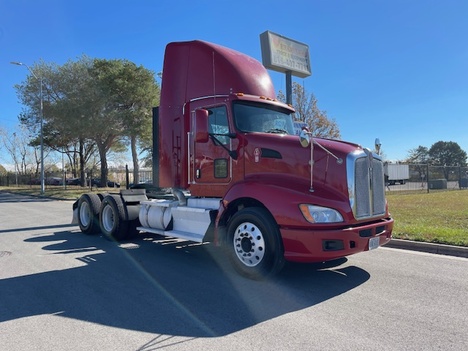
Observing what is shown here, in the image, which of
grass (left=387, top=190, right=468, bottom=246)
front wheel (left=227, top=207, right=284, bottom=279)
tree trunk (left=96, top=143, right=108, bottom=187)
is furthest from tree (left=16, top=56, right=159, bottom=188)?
front wheel (left=227, top=207, right=284, bottom=279)

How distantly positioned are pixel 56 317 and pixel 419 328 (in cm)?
383

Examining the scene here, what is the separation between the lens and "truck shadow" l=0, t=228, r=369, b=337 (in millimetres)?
4098

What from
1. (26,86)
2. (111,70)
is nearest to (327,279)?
(111,70)

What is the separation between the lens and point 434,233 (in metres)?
8.41

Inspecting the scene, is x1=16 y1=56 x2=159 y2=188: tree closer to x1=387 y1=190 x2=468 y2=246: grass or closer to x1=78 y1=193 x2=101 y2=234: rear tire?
x1=78 y1=193 x2=101 y2=234: rear tire

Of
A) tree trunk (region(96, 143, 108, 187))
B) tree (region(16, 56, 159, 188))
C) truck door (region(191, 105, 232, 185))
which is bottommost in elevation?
truck door (region(191, 105, 232, 185))

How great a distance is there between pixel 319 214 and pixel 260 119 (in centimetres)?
216

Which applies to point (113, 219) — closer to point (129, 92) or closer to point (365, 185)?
point (365, 185)

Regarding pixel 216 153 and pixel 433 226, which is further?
pixel 433 226

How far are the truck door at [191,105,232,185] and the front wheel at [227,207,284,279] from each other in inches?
39.8

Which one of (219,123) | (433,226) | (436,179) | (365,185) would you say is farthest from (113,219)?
(436,179)

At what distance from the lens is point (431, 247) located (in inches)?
295

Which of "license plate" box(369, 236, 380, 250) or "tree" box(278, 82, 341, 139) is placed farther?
"tree" box(278, 82, 341, 139)

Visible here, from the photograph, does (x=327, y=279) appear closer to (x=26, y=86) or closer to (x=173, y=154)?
(x=173, y=154)
